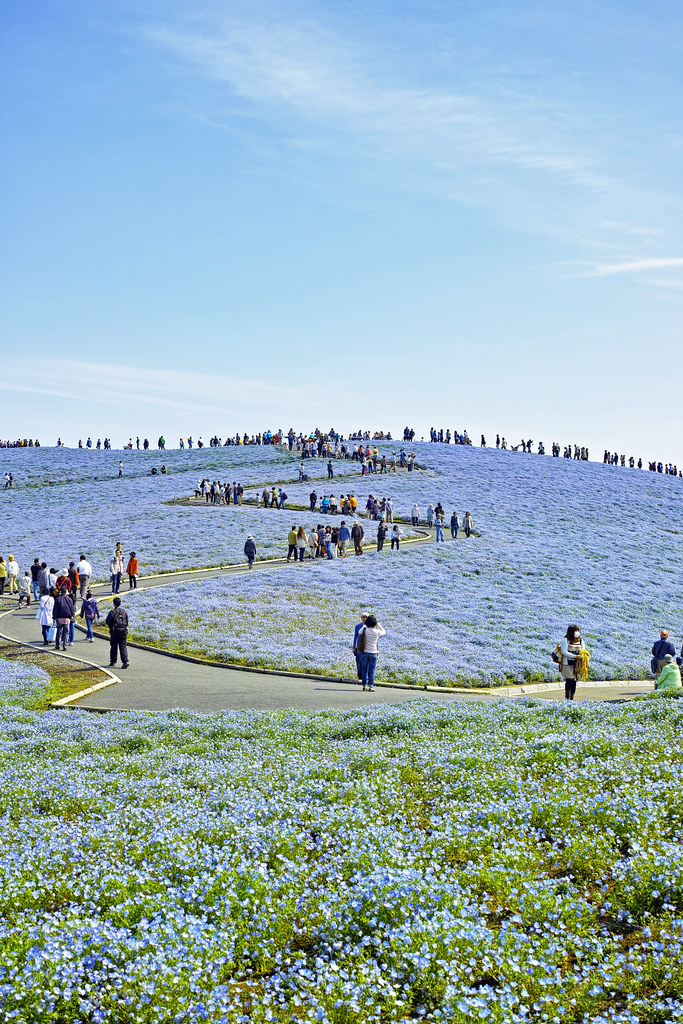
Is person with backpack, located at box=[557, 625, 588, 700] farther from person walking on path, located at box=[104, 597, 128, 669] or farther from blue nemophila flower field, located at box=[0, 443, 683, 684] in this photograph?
person walking on path, located at box=[104, 597, 128, 669]

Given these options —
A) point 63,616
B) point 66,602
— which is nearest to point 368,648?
point 66,602

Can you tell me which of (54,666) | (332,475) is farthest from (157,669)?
(332,475)

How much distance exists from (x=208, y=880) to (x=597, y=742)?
6.97 m

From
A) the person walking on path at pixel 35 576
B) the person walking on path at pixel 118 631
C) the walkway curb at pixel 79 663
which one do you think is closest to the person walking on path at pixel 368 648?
the walkway curb at pixel 79 663

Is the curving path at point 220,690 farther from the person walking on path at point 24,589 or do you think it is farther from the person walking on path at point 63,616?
the person walking on path at point 24,589

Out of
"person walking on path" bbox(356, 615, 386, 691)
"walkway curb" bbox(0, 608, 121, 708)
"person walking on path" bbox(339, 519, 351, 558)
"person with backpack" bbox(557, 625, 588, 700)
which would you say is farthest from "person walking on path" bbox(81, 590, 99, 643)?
"person walking on path" bbox(339, 519, 351, 558)

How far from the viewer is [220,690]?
20.6 meters

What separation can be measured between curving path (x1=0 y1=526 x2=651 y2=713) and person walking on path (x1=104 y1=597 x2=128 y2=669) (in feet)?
1.12

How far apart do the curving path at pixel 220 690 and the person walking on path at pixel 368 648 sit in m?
0.40

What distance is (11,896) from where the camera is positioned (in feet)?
25.8

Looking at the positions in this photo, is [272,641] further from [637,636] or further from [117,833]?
[117,833]

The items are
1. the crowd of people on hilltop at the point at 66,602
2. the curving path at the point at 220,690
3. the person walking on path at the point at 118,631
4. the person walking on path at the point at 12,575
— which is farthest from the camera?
the person walking on path at the point at 12,575

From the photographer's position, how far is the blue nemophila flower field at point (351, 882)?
20.2 ft

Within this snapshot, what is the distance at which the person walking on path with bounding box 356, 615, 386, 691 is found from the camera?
68.9 feet
